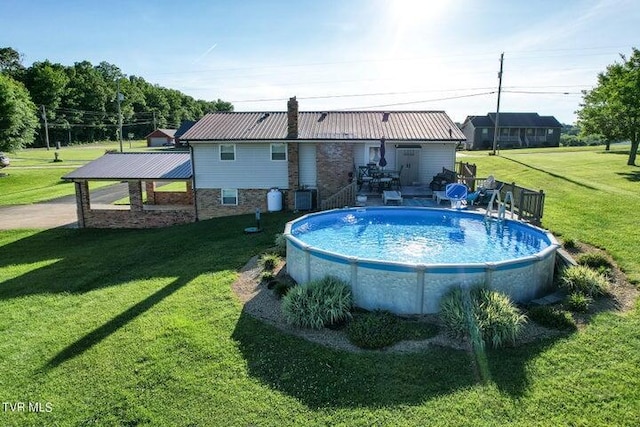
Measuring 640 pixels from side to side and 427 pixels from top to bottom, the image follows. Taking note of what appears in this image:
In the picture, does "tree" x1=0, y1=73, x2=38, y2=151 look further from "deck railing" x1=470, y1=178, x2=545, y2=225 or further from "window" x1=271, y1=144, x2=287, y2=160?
"deck railing" x1=470, y1=178, x2=545, y2=225

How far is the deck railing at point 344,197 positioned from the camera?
790 inches

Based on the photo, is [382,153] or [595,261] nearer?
[595,261]

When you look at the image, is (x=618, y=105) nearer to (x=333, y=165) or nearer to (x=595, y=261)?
(x=333, y=165)

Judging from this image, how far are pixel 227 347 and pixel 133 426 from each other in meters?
2.37

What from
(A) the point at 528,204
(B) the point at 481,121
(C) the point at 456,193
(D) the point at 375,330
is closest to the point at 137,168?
(C) the point at 456,193

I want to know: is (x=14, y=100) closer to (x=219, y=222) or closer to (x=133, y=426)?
(x=219, y=222)

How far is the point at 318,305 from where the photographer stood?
9.27 m

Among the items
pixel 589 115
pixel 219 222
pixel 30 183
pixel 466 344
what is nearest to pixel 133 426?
pixel 466 344

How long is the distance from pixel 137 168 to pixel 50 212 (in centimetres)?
887

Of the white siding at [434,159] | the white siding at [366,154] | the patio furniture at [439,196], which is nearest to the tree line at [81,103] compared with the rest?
the white siding at [366,154]

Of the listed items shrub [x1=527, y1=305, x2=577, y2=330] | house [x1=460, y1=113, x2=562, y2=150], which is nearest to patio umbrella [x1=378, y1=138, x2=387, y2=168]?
shrub [x1=527, y1=305, x2=577, y2=330]

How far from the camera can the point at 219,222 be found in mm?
21031

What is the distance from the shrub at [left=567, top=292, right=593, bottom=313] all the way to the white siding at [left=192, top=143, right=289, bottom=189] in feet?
49.5

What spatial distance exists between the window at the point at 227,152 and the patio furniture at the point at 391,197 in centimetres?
841
